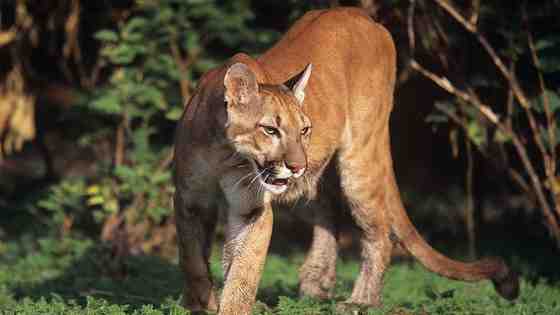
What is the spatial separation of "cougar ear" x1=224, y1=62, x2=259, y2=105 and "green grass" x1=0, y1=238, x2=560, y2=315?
1199mm

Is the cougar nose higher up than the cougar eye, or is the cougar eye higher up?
the cougar eye

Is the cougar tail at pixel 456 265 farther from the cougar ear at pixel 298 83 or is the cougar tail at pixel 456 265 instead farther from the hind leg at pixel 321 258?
the cougar ear at pixel 298 83

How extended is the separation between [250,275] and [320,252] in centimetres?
149

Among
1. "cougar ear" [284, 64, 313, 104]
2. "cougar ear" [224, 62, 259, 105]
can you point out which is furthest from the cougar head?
"cougar ear" [284, 64, 313, 104]

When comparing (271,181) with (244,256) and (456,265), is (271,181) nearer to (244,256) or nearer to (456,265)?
(244,256)

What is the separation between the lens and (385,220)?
628cm

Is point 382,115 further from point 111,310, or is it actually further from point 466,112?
point 111,310

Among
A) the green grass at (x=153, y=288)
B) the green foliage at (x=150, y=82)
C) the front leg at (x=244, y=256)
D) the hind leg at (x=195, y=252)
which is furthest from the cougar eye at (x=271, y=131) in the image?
the green foliage at (x=150, y=82)

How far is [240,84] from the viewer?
187 inches

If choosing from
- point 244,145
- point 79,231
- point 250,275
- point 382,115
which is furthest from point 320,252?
point 79,231

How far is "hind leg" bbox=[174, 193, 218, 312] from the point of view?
5156 mm

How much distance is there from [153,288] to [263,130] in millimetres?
2548

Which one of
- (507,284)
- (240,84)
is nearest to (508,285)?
(507,284)

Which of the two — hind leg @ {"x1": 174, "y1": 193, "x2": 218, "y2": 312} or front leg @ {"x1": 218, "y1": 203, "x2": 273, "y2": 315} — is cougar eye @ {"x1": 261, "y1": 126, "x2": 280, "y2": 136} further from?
hind leg @ {"x1": 174, "y1": 193, "x2": 218, "y2": 312}
